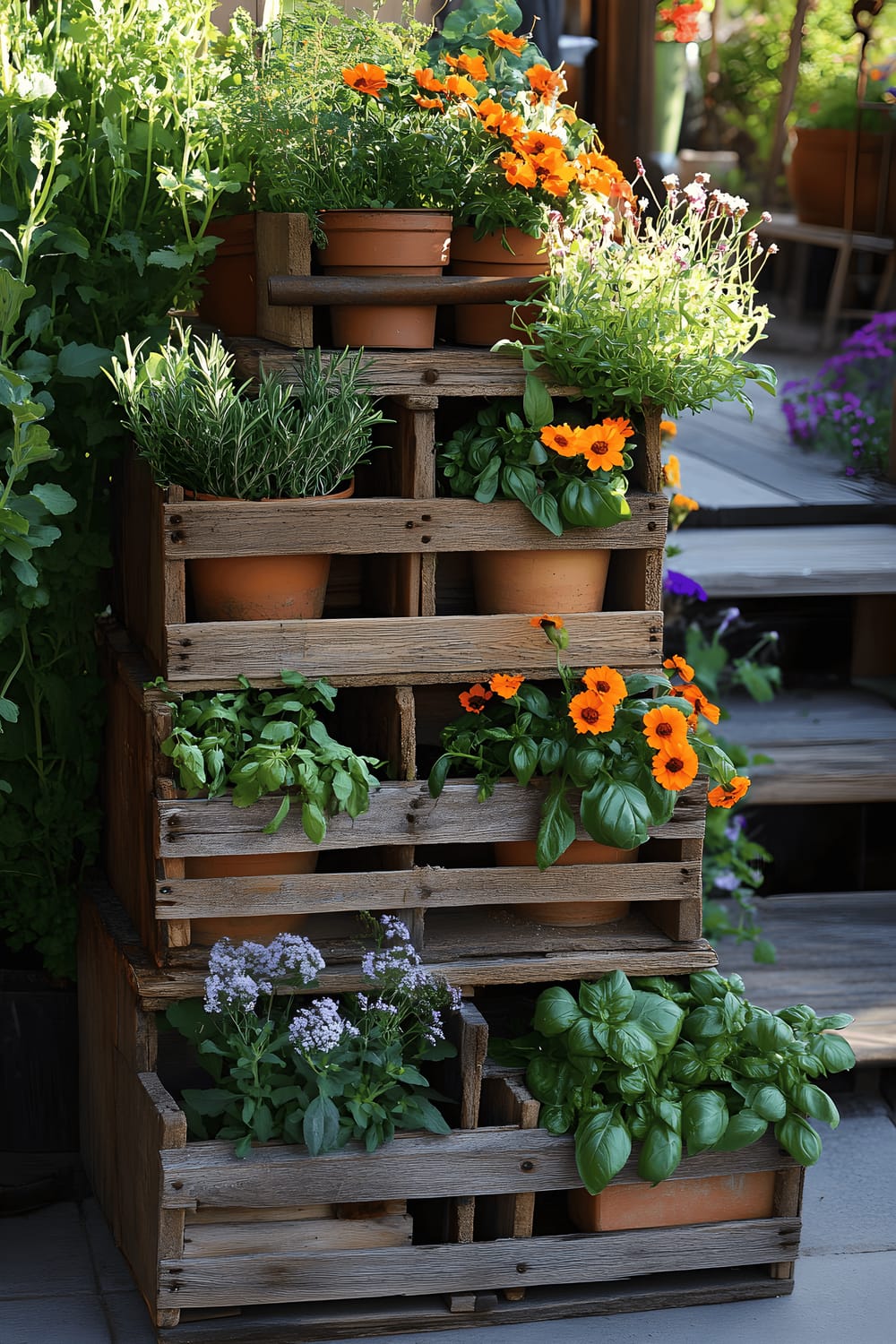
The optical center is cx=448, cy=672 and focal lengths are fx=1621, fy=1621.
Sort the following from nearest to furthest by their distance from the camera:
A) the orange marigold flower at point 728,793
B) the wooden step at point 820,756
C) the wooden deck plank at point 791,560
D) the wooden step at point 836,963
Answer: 1. the orange marigold flower at point 728,793
2. the wooden step at point 836,963
3. the wooden step at point 820,756
4. the wooden deck plank at point 791,560

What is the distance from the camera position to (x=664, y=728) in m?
2.36

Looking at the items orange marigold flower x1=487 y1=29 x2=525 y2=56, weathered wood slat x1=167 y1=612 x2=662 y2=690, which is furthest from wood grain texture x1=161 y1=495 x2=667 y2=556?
orange marigold flower x1=487 y1=29 x2=525 y2=56

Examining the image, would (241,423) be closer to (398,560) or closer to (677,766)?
(398,560)

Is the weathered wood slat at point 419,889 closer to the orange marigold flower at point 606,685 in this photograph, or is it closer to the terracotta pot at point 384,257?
the orange marigold flower at point 606,685

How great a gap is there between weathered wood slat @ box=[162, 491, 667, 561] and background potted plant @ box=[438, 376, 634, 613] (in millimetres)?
29

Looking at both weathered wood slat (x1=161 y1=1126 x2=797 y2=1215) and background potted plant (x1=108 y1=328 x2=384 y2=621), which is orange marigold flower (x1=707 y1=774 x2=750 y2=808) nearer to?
weathered wood slat (x1=161 y1=1126 x2=797 y2=1215)

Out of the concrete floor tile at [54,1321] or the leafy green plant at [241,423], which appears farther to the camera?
the concrete floor tile at [54,1321]

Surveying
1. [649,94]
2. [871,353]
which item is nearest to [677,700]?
[871,353]

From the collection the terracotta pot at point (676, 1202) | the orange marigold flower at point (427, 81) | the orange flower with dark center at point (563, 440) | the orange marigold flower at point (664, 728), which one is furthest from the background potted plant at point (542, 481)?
the terracotta pot at point (676, 1202)

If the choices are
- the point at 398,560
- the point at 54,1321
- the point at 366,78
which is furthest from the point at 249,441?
the point at 54,1321

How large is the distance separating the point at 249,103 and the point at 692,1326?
196 cm

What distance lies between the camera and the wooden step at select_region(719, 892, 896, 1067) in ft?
10.3

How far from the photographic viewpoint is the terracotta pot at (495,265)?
94.8 inches

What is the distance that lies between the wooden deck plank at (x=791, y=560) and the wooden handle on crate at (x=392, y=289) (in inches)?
52.2
